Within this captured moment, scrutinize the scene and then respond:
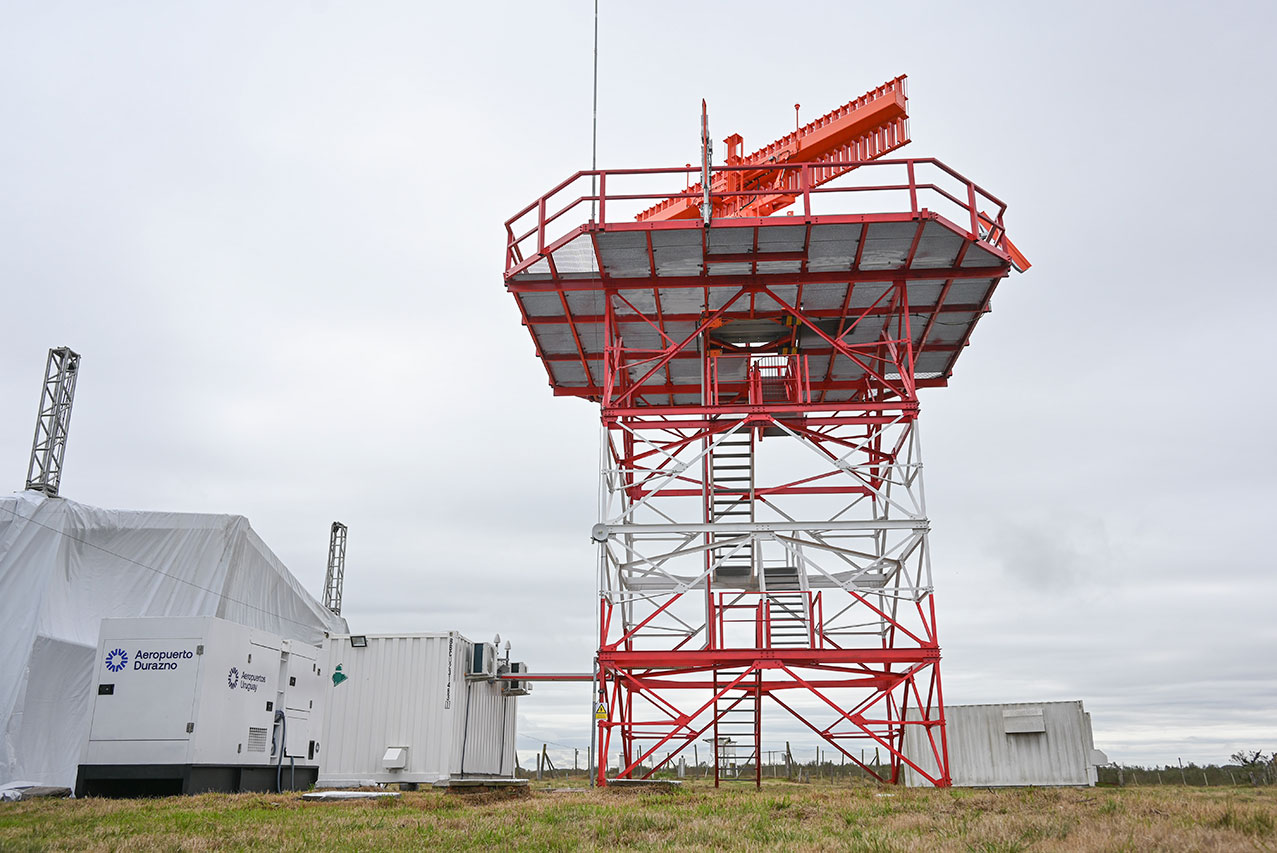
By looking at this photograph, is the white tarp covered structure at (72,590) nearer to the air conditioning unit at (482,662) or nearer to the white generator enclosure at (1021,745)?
the air conditioning unit at (482,662)

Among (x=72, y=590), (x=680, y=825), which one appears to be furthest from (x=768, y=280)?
(x=72, y=590)

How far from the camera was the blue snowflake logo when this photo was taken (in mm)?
20219

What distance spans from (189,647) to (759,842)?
15.4 metres

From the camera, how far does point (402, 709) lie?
69.3 feet

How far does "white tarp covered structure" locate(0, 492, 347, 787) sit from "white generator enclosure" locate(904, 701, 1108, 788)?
996 inches

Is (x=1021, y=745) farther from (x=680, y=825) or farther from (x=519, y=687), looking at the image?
(x=680, y=825)

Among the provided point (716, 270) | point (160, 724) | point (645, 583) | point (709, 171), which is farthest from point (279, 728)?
point (709, 171)

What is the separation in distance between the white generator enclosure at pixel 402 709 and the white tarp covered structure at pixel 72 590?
10728 mm

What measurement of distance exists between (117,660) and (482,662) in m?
7.58

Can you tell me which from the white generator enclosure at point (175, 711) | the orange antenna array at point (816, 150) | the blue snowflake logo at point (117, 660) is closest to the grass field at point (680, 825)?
the white generator enclosure at point (175, 711)

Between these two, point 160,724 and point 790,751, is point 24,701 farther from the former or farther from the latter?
point 790,751

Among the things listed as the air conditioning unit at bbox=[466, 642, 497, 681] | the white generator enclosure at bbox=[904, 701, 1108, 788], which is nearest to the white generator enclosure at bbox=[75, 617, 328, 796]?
the air conditioning unit at bbox=[466, 642, 497, 681]

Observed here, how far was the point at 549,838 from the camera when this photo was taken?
9.27m

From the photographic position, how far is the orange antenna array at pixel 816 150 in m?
22.6
